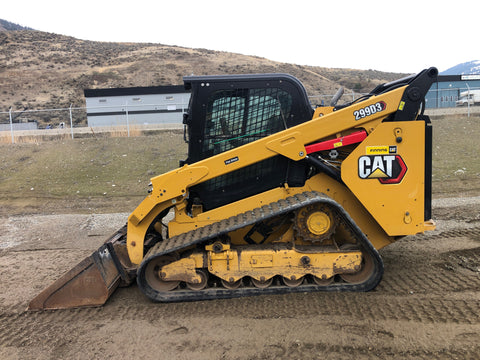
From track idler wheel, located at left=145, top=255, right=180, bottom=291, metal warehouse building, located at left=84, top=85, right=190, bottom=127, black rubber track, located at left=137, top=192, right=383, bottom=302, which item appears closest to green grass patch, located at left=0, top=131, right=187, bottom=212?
track idler wheel, located at left=145, top=255, right=180, bottom=291

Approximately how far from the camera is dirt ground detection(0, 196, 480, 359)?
3.10 meters

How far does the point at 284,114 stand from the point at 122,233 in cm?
286

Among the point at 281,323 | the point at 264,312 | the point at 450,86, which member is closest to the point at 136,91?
the point at 450,86

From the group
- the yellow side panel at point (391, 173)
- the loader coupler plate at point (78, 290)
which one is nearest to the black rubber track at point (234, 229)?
the yellow side panel at point (391, 173)

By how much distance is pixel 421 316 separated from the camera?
3463 mm

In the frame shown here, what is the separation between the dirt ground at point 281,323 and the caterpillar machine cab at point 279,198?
0.74 feet

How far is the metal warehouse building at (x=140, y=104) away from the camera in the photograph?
24.2 m

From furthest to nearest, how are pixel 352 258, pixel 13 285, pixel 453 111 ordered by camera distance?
1. pixel 453 111
2. pixel 13 285
3. pixel 352 258

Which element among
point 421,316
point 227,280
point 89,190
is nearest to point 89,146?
point 89,190

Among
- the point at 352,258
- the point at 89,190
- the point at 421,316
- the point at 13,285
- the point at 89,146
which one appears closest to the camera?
the point at 421,316

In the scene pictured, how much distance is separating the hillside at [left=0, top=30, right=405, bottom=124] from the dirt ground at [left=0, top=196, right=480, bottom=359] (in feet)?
123

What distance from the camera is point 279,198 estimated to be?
4398 millimetres

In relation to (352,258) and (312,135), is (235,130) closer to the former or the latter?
(312,135)

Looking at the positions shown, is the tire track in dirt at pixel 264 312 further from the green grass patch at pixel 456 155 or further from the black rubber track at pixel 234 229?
the green grass patch at pixel 456 155
